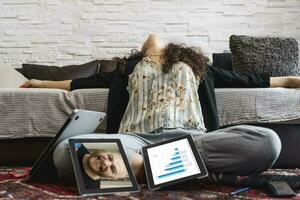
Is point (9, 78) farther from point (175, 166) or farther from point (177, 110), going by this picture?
point (175, 166)

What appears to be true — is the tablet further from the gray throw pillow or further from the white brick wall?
the white brick wall

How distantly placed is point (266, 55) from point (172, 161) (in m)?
1.18

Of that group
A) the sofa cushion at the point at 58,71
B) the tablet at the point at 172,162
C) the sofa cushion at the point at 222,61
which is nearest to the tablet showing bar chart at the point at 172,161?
the tablet at the point at 172,162

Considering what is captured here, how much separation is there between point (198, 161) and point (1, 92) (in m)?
0.88

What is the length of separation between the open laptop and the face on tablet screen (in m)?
0.08

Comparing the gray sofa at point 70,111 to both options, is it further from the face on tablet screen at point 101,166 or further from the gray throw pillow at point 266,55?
the gray throw pillow at point 266,55

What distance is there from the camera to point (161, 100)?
5.05ft

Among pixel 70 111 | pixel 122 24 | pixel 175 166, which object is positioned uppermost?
pixel 122 24

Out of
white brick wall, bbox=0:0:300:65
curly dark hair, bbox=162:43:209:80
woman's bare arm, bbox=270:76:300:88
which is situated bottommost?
woman's bare arm, bbox=270:76:300:88

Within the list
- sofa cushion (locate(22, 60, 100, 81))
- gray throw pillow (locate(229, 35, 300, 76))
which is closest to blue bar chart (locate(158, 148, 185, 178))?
gray throw pillow (locate(229, 35, 300, 76))

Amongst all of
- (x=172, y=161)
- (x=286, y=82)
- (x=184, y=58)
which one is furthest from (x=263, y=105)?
(x=172, y=161)

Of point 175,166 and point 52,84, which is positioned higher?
point 52,84

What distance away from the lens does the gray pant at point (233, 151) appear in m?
1.33

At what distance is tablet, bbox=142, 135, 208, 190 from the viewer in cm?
128
